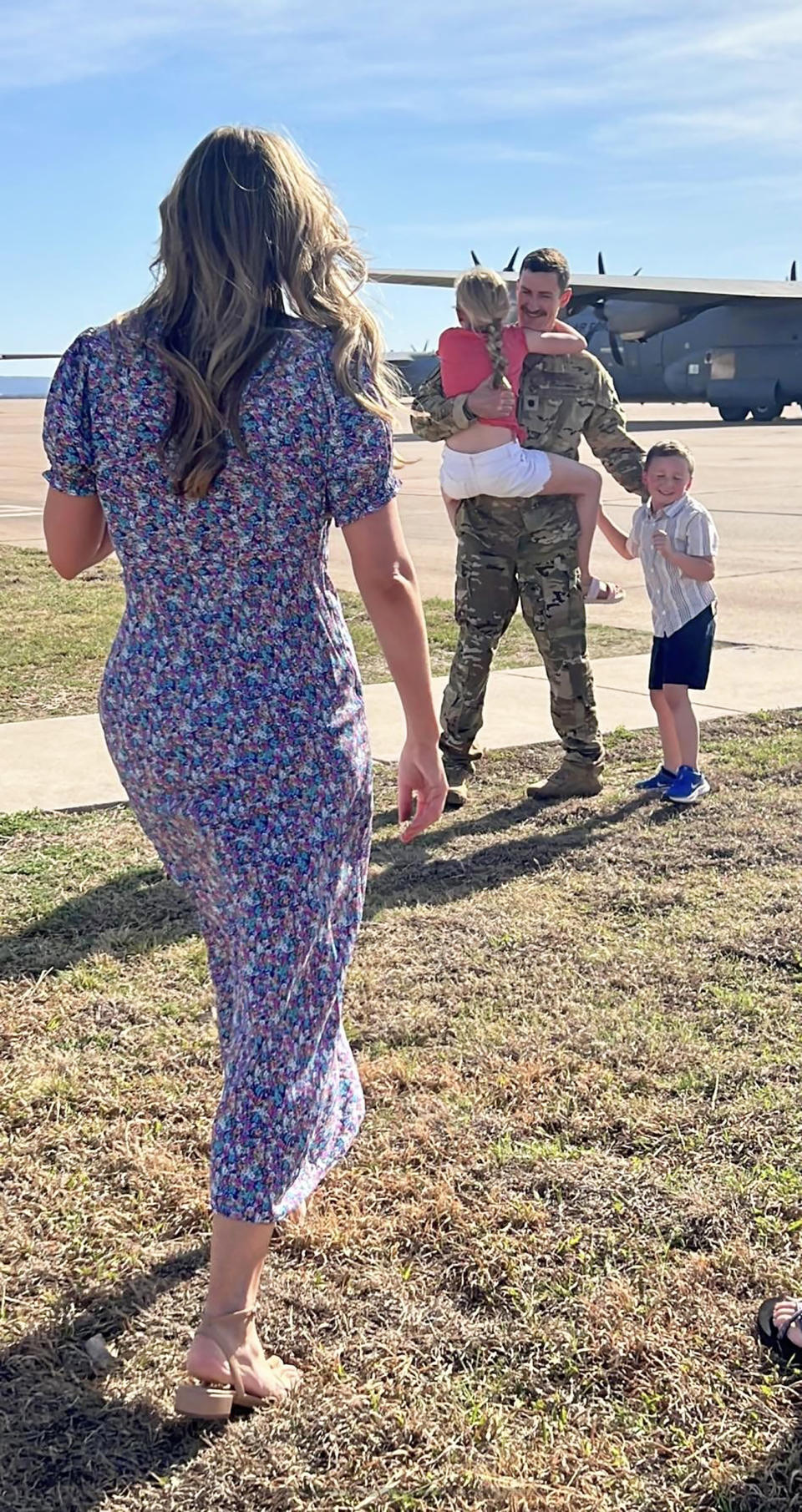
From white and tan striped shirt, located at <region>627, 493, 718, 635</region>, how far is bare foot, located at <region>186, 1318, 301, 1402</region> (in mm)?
3672

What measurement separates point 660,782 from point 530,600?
90cm

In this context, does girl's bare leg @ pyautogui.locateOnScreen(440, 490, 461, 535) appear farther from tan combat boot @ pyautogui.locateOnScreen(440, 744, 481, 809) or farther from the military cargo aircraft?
the military cargo aircraft

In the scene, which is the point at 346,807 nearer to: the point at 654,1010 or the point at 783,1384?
the point at 783,1384

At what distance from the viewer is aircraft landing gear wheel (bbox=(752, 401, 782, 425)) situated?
3553cm

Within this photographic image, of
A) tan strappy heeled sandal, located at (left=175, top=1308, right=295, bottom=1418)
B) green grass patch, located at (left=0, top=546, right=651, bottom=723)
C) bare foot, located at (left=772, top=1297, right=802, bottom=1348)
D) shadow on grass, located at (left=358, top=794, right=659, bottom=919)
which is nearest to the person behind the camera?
tan strappy heeled sandal, located at (left=175, top=1308, right=295, bottom=1418)

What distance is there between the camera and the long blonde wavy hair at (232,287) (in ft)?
6.81

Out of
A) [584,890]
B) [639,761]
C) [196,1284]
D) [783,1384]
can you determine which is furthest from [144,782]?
[639,761]

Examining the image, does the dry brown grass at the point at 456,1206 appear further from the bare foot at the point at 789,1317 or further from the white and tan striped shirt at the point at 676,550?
the white and tan striped shirt at the point at 676,550

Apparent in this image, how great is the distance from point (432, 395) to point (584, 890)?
1952 mm

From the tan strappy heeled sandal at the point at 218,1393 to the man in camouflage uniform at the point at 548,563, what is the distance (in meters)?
3.45

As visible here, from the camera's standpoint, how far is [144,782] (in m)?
2.24

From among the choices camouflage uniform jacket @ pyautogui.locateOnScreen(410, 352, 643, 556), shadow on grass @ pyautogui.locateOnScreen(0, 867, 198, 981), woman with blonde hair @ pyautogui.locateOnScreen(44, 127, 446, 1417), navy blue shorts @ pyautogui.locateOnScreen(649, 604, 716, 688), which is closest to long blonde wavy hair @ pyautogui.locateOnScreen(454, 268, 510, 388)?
camouflage uniform jacket @ pyautogui.locateOnScreen(410, 352, 643, 556)

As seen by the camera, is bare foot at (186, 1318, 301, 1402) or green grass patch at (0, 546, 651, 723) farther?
green grass patch at (0, 546, 651, 723)

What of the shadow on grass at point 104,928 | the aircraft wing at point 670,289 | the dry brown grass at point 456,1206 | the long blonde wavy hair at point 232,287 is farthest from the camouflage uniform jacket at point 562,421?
the aircraft wing at point 670,289
